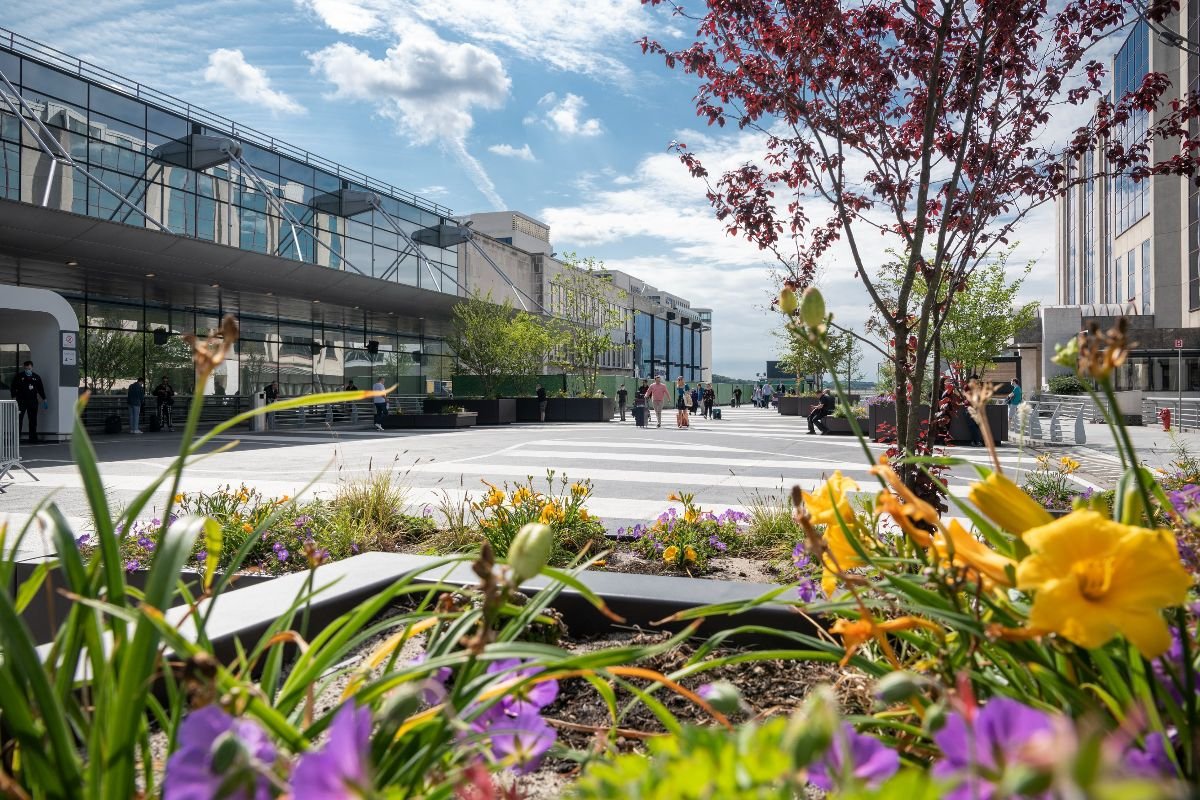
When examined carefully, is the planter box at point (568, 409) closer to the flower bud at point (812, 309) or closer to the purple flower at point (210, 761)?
the flower bud at point (812, 309)

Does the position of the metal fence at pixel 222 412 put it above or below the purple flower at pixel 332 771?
below

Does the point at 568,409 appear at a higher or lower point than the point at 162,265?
lower

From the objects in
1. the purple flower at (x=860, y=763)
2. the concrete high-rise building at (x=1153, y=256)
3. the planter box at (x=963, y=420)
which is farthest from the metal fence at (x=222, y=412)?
the concrete high-rise building at (x=1153, y=256)

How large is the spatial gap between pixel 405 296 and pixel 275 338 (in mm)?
6037

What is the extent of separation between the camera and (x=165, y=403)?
80.8 ft

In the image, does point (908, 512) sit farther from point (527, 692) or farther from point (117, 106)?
point (117, 106)

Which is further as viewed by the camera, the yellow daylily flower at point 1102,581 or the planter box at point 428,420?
the planter box at point 428,420

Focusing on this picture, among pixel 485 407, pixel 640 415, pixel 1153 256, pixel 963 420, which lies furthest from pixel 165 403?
pixel 1153 256

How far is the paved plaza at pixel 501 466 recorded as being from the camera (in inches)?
334

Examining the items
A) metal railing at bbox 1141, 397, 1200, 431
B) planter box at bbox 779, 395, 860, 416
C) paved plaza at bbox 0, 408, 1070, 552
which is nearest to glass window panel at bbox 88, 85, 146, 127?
paved plaza at bbox 0, 408, 1070, 552

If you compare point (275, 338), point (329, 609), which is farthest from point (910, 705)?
point (275, 338)

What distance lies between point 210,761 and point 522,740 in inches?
16.7

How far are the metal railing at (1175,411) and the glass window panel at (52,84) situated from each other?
34.2 meters

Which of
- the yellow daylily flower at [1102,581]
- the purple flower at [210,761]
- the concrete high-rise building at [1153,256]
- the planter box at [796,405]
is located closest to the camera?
the purple flower at [210,761]
